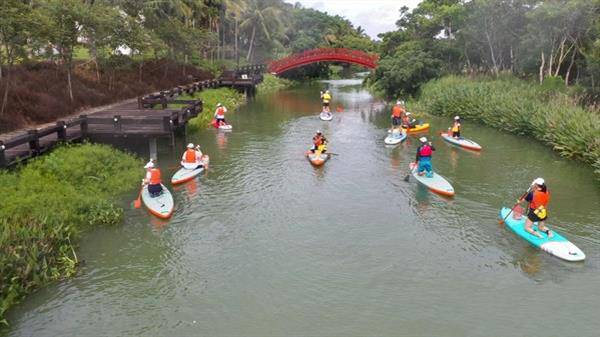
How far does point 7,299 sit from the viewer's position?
1019 cm

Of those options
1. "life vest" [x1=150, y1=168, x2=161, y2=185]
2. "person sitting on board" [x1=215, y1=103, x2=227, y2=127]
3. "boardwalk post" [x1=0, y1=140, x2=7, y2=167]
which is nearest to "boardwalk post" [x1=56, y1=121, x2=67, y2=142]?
"boardwalk post" [x1=0, y1=140, x2=7, y2=167]

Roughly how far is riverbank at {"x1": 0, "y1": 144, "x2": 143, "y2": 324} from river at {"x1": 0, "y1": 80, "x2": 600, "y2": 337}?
48cm

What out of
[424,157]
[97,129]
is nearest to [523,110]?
[424,157]

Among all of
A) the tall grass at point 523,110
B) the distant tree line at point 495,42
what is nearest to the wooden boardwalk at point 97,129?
the tall grass at point 523,110

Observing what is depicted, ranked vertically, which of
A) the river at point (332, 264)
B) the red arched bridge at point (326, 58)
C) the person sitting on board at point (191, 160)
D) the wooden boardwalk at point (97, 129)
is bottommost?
the river at point (332, 264)

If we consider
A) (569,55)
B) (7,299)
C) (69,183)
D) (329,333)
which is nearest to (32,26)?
(69,183)

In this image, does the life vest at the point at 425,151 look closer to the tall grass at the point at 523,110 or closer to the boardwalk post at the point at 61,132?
the tall grass at the point at 523,110

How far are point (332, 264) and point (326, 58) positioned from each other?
52.5 metres

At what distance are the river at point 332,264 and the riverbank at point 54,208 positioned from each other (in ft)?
1.57

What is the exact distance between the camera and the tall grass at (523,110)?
22609mm

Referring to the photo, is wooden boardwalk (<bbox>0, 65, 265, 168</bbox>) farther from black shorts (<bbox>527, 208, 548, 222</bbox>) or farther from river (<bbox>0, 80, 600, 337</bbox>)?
black shorts (<bbox>527, 208, 548, 222</bbox>)

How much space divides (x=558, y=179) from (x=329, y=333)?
15.2 metres

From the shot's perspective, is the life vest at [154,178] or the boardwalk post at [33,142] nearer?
the life vest at [154,178]

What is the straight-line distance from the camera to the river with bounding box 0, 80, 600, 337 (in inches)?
397
